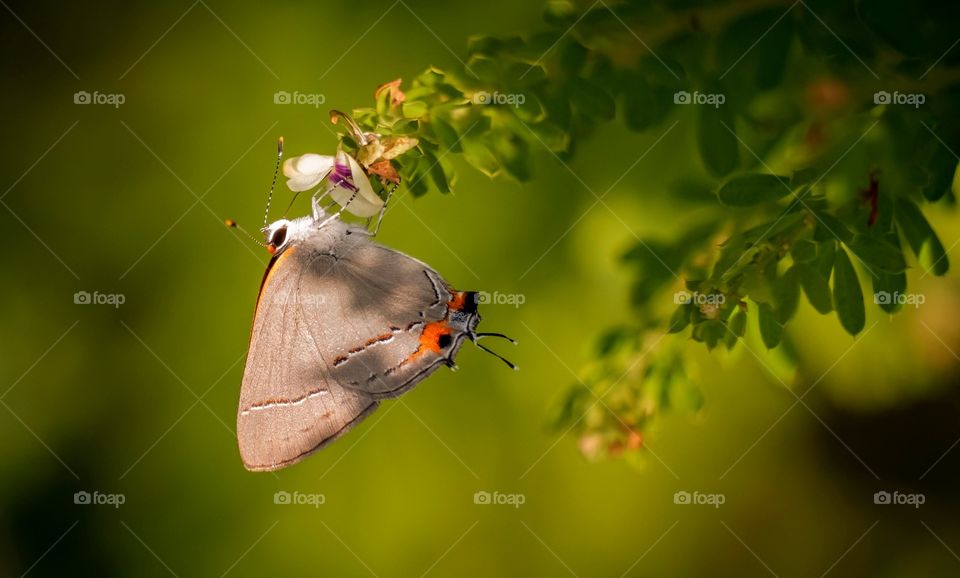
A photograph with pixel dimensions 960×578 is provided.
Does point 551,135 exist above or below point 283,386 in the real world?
above

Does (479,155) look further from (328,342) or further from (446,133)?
(328,342)

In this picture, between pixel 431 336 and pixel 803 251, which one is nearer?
pixel 803 251

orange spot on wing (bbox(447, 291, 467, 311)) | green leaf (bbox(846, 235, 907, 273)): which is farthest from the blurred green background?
green leaf (bbox(846, 235, 907, 273))

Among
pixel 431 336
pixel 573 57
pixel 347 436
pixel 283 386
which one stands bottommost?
pixel 283 386

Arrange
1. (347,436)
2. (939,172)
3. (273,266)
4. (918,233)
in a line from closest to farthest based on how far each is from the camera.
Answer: (939,172)
(918,233)
(273,266)
(347,436)

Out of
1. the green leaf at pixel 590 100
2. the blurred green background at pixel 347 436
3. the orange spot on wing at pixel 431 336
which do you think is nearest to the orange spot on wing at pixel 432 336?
the orange spot on wing at pixel 431 336

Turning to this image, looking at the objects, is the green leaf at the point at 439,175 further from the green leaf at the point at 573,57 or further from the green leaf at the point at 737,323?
the green leaf at the point at 737,323

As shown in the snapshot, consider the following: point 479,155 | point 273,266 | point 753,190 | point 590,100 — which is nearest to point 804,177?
point 753,190

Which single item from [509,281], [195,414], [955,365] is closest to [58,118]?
[195,414]
